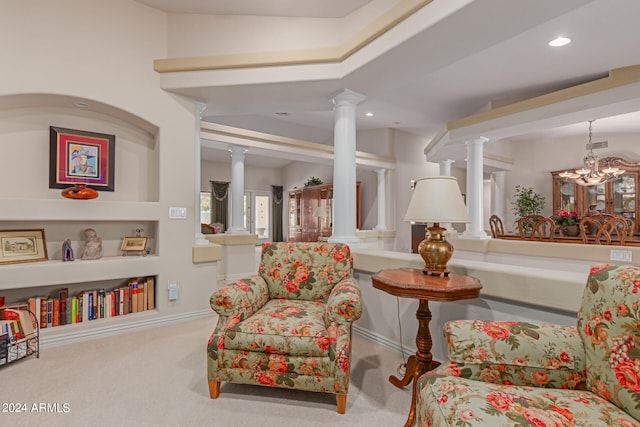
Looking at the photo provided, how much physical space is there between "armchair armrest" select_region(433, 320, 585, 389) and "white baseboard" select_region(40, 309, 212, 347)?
2906mm

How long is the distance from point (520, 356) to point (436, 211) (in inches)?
32.7

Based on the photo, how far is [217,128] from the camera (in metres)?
5.07

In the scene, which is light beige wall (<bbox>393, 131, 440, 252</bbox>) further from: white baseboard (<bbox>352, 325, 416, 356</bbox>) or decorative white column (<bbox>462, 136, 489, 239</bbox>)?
white baseboard (<bbox>352, 325, 416, 356</bbox>)

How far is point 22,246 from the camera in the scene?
2.87 metres

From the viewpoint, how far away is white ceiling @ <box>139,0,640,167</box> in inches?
85.7

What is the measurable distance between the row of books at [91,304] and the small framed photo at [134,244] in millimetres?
334

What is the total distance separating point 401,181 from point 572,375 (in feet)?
22.9

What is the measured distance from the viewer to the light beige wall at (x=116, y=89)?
9.04 ft

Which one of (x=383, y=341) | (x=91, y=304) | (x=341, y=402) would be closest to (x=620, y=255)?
(x=383, y=341)

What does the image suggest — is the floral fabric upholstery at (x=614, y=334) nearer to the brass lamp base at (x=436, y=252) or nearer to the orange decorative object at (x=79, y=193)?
the brass lamp base at (x=436, y=252)

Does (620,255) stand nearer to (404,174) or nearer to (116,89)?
(404,174)

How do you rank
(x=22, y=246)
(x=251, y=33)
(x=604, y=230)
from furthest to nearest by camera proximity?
(x=604, y=230) → (x=251, y=33) → (x=22, y=246)

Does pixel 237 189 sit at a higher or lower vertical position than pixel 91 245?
higher

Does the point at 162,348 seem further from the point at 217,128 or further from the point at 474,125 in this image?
the point at 474,125
